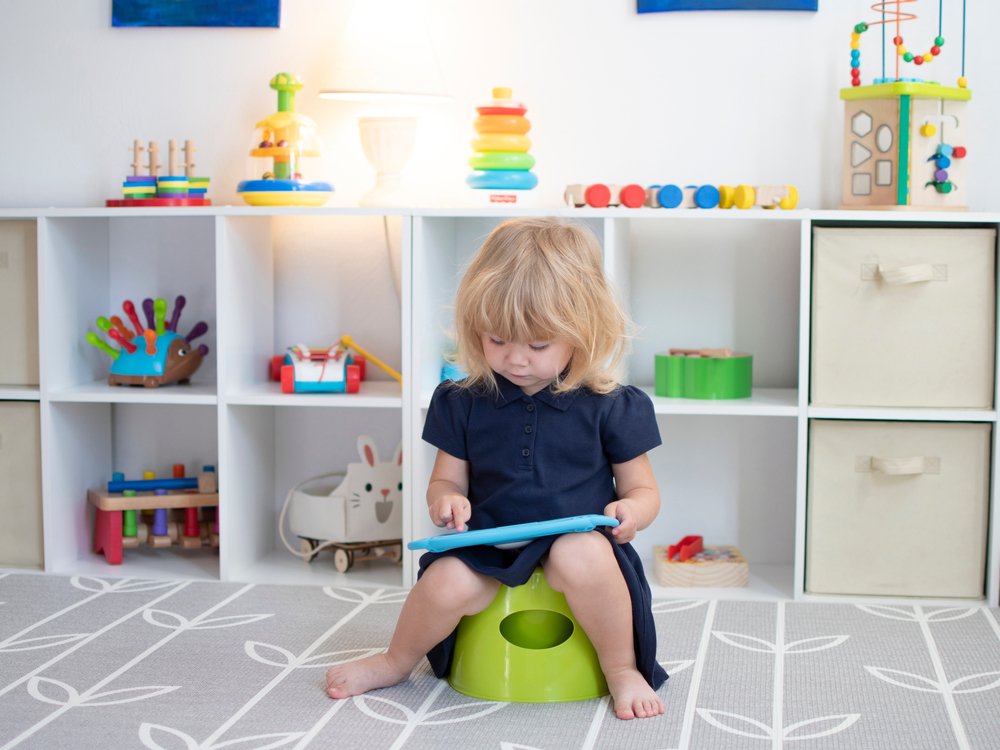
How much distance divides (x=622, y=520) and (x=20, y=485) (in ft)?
4.27

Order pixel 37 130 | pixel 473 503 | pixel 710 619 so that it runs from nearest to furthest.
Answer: pixel 473 503, pixel 710 619, pixel 37 130

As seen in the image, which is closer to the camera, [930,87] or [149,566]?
[930,87]

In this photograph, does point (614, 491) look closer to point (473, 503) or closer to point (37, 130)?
point (473, 503)

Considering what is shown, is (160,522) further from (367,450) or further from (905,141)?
(905,141)

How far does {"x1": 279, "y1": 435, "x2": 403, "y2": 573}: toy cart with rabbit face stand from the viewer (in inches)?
92.7

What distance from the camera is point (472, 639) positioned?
1.67 meters

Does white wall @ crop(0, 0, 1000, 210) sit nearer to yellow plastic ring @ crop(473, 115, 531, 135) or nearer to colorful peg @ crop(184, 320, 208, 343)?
yellow plastic ring @ crop(473, 115, 531, 135)

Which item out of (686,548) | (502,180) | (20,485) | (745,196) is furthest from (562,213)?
(20,485)

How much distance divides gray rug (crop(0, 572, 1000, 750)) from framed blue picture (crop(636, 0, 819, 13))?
1.11 m

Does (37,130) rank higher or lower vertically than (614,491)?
higher

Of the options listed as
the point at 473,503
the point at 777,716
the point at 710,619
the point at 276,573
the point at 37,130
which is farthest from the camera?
the point at 37,130

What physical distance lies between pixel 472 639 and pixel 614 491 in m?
0.29

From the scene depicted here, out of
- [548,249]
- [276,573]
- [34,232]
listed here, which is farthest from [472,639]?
[34,232]

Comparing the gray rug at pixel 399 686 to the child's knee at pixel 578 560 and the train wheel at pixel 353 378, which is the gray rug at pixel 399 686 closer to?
the child's knee at pixel 578 560
